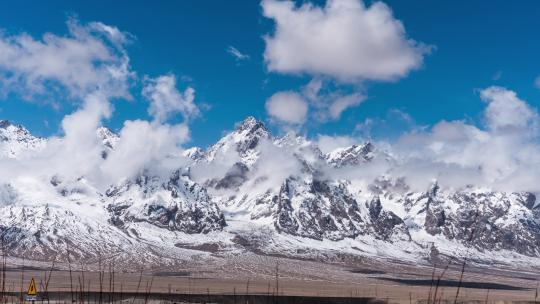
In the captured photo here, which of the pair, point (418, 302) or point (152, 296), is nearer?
point (152, 296)

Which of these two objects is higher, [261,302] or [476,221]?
[476,221]

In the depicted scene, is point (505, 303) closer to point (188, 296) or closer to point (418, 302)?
point (418, 302)

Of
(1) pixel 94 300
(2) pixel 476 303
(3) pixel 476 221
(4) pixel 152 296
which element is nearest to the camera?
(3) pixel 476 221

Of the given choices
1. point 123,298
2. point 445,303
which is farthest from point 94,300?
point 445,303

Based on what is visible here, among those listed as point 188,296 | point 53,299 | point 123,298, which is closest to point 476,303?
point 188,296

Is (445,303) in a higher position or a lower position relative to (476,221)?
lower

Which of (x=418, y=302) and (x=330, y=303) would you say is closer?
(x=330, y=303)

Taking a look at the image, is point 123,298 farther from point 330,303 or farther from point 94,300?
point 330,303

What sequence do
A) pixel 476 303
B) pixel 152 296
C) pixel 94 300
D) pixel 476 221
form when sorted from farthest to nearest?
pixel 476 303
pixel 152 296
pixel 94 300
pixel 476 221

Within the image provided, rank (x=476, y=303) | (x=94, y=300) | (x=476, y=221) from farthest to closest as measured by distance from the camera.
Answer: (x=476, y=303) < (x=94, y=300) < (x=476, y=221)

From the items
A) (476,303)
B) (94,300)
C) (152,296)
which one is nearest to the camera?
(94,300)
